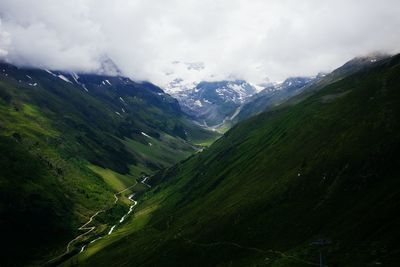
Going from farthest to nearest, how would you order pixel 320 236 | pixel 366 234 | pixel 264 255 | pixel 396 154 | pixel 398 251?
1. pixel 396 154
2. pixel 264 255
3. pixel 320 236
4. pixel 366 234
5. pixel 398 251

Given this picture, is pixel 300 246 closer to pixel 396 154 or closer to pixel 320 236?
pixel 320 236

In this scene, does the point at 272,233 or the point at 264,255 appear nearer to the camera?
the point at 264,255

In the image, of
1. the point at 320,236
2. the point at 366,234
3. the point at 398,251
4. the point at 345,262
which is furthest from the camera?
the point at 320,236

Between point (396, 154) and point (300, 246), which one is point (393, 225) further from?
point (396, 154)

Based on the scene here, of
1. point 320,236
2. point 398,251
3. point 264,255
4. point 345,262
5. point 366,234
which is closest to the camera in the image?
point 398,251

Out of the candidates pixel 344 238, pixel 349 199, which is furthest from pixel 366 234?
pixel 349 199

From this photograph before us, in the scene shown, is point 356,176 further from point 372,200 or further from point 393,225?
point 393,225

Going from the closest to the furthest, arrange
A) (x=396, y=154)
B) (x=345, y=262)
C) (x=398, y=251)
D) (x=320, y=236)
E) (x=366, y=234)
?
(x=398, y=251)
(x=345, y=262)
(x=366, y=234)
(x=320, y=236)
(x=396, y=154)

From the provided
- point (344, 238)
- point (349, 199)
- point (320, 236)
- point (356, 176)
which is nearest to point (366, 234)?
point (344, 238)

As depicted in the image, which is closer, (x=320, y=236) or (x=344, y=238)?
(x=344, y=238)
